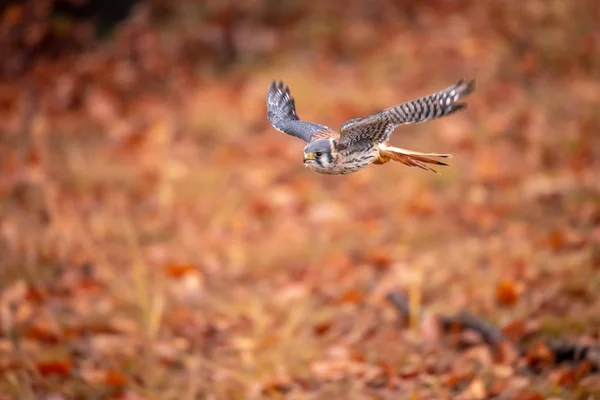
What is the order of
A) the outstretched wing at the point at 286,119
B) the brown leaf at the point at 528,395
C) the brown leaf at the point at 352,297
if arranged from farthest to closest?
1. the brown leaf at the point at 352,297
2. the brown leaf at the point at 528,395
3. the outstretched wing at the point at 286,119

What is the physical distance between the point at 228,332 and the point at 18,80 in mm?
3894

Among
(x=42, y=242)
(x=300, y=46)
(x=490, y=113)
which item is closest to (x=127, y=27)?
(x=300, y=46)

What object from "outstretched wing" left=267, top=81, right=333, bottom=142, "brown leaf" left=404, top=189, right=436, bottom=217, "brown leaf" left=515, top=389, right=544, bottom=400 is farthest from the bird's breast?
"brown leaf" left=404, top=189, right=436, bottom=217

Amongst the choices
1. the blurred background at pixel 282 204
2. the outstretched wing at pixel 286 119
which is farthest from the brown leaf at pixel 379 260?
the outstretched wing at pixel 286 119

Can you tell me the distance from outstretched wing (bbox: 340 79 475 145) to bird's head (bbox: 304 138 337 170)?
41mm

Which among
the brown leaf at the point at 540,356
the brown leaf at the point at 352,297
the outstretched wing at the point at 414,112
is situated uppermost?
the brown leaf at the point at 352,297

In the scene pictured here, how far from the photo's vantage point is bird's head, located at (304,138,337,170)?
203 centimetres

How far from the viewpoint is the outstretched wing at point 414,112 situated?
6.46ft

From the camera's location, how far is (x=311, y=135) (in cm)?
229

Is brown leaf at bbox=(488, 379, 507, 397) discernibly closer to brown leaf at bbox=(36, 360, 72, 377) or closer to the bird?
the bird

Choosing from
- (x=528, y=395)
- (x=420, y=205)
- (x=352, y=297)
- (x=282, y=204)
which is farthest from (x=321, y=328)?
(x=282, y=204)

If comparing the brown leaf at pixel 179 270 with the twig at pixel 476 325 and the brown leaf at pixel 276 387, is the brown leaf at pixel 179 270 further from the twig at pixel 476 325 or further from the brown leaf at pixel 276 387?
the twig at pixel 476 325

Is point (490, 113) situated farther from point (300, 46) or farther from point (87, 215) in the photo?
point (87, 215)

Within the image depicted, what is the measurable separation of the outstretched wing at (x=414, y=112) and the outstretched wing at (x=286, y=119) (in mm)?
207
